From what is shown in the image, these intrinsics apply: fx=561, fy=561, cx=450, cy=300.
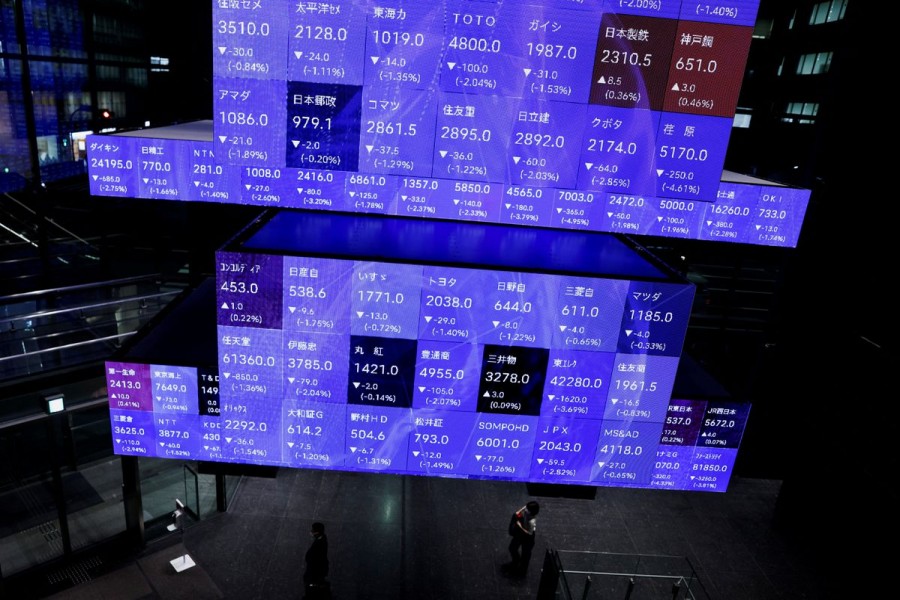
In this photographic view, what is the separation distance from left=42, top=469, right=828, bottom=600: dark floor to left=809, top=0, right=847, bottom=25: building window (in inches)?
360

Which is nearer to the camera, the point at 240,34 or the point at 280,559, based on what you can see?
the point at 240,34

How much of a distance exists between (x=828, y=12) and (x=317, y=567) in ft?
38.4

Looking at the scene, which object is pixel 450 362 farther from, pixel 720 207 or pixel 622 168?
pixel 720 207

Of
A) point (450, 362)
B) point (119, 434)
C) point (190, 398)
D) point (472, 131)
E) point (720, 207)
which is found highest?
point (472, 131)

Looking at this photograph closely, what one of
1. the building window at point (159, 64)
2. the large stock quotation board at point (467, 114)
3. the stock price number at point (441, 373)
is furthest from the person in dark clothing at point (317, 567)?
the building window at point (159, 64)

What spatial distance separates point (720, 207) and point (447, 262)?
6.95 ft

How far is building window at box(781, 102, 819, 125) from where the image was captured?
9.14m

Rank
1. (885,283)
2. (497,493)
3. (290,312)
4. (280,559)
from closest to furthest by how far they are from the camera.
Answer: (290,312) → (885,283) → (280,559) → (497,493)

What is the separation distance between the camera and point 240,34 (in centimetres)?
357

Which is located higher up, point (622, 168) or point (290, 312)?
point (622, 168)

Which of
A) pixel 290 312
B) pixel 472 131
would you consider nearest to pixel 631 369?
pixel 472 131

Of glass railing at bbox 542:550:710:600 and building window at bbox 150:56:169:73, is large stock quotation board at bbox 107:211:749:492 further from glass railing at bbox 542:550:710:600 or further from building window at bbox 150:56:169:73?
building window at bbox 150:56:169:73

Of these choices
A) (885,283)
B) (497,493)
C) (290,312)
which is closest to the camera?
(290,312)

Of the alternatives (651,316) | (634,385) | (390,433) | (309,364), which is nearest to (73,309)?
(309,364)
